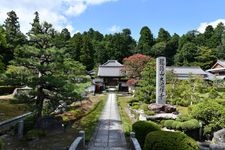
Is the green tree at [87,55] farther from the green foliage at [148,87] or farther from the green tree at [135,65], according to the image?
the green foliage at [148,87]

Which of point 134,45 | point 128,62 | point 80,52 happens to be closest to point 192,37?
point 134,45

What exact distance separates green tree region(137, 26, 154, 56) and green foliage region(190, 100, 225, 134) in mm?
65040

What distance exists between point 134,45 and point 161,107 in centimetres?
6474

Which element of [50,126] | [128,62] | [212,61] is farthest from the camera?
[212,61]

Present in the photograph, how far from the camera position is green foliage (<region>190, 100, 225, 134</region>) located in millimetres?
20781

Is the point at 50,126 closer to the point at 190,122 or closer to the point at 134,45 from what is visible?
the point at 190,122

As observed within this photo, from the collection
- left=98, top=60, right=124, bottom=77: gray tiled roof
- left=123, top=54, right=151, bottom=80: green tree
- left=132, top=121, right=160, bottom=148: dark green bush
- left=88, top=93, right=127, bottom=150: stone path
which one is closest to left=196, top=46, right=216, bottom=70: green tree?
left=98, top=60, right=124, bottom=77: gray tiled roof

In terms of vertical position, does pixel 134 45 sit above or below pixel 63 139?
above

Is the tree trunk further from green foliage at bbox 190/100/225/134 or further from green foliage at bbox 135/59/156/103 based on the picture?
green foliage at bbox 135/59/156/103

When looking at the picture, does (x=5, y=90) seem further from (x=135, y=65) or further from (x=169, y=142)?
(x=169, y=142)

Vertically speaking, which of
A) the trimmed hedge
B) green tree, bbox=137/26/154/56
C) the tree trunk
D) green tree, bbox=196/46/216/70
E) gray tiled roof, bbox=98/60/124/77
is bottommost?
the trimmed hedge

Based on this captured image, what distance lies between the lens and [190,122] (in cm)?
2086

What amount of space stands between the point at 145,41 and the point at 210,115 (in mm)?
73512

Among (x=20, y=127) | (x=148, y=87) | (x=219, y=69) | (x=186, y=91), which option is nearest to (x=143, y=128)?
(x=20, y=127)
